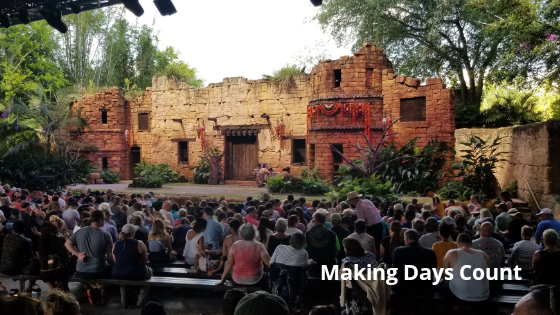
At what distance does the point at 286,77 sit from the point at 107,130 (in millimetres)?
10199

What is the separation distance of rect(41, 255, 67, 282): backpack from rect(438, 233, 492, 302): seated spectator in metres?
4.74

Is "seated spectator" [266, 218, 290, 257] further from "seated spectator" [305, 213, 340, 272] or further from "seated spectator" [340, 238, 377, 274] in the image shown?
"seated spectator" [340, 238, 377, 274]

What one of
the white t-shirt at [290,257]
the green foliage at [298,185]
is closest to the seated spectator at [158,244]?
the white t-shirt at [290,257]

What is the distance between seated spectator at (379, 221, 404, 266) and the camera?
6.32m

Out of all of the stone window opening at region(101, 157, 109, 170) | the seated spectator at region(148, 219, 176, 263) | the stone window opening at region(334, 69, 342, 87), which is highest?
the stone window opening at region(334, 69, 342, 87)

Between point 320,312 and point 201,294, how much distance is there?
3.83m

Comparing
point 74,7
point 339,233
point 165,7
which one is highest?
point 74,7

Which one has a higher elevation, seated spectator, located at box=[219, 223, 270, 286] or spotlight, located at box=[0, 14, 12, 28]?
spotlight, located at box=[0, 14, 12, 28]

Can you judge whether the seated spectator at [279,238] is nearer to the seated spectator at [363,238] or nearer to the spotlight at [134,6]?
the seated spectator at [363,238]

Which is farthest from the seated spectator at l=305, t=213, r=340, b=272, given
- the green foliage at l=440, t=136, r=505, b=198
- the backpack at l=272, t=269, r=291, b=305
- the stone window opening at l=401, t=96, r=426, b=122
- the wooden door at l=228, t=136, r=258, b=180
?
the wooden door at l=228, t=136, r=258, b=180

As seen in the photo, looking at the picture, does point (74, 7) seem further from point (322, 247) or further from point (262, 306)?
point (262, 306)

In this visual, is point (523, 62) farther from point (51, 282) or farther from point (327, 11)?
point (51, 282)

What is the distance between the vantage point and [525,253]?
580cm

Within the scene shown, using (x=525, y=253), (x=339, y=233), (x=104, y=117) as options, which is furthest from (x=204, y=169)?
(x=525, y=253)
